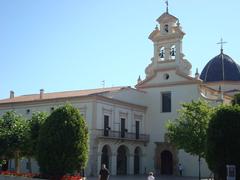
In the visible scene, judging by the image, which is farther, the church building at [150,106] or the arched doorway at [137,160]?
the arched doorway at [137,160]

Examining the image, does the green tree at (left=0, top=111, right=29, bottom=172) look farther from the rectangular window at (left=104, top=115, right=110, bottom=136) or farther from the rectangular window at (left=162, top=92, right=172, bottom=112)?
the rectangular window at (left=162, top=92, right=172, bottom=112)

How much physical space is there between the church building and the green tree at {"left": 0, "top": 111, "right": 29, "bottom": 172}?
29.6 ft

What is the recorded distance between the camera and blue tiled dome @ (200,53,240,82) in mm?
53906

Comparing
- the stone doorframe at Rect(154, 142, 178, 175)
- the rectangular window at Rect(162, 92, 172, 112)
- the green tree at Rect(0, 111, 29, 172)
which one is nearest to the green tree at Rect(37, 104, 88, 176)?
the green tree at Rect(0, 111, 29, 172)

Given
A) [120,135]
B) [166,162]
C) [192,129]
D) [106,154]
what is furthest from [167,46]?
[192,129]

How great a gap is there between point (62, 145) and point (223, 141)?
8.45m

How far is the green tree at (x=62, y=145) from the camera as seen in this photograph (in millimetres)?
23328

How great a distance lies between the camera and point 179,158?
1767 inches

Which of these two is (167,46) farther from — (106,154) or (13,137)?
(13,137)

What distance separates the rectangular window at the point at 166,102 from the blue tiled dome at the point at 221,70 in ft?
33.7

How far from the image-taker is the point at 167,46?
46.9 m

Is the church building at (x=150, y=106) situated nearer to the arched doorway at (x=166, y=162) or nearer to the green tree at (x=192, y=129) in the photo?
the arched doorway at (x=166, y=162)

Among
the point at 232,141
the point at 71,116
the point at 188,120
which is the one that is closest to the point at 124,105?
the point at 188,120

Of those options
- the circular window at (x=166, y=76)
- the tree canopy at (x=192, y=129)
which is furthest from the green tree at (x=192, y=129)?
the circular window at (x=166, y=76)
